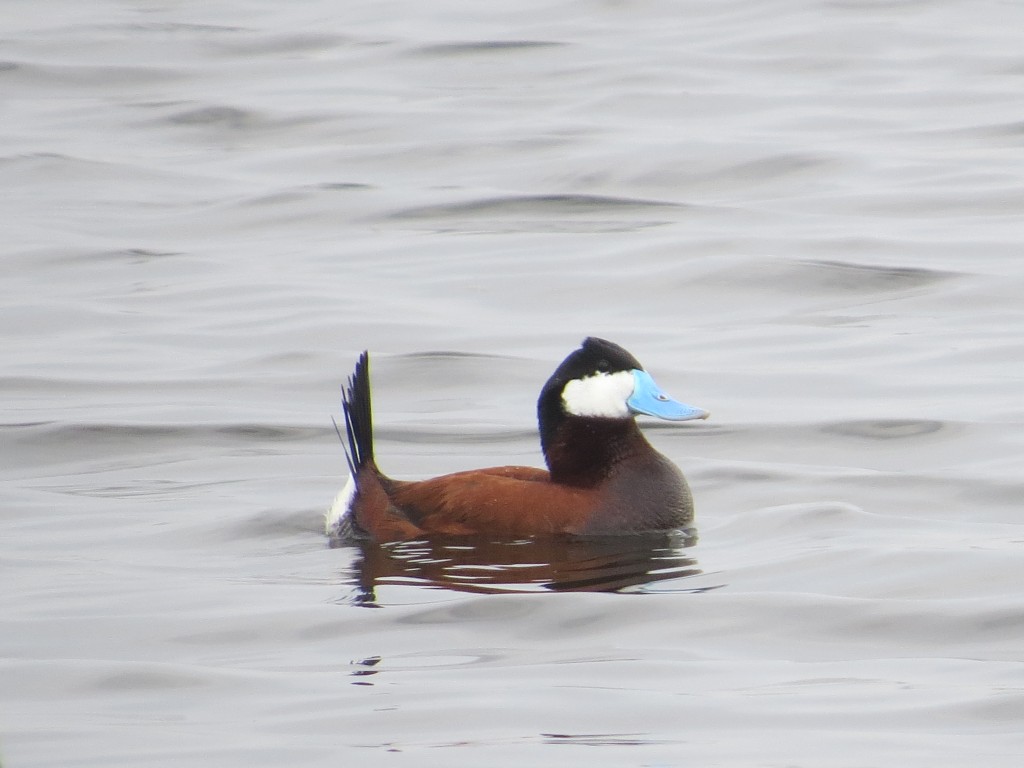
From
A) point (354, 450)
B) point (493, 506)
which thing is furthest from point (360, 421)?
point (493, 506)

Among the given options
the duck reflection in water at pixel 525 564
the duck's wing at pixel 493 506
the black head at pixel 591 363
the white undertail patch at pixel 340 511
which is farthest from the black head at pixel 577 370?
the white undertail patch at pixel 340 511

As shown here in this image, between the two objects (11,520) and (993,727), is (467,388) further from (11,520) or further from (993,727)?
(993,727)

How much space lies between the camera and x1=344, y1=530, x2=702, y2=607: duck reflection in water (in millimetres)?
6059

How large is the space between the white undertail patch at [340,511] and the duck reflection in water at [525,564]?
18 centimetres

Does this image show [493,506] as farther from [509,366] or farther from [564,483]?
[509,366]

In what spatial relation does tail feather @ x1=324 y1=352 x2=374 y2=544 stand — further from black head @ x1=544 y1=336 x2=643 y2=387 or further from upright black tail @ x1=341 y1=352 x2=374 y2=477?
black head @ x1=544 y1=336 x2=643 y2=387

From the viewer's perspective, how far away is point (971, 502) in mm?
7316

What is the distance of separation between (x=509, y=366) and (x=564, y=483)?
123 inches

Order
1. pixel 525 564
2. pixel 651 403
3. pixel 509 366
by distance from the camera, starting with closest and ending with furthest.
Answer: pixel 525 564 < pixel 651 403 < pixel 509 366

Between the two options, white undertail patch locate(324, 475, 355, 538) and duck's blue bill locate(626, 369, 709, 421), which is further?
duck's blue bill locate(626, 369, 709, 421)

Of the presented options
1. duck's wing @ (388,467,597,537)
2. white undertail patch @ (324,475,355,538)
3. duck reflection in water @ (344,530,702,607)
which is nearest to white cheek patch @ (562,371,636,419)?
duck's wing @ (388,467,597,537)

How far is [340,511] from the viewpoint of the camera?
6984mm

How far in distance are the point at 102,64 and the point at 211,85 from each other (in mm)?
1941

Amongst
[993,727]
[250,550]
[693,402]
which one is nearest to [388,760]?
[993,727]
